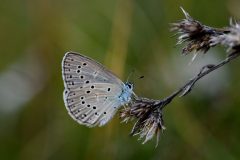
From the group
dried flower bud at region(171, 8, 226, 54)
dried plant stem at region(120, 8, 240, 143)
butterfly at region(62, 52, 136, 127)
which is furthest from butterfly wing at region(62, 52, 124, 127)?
dried flower bud at region(171, 8, 226, 54)

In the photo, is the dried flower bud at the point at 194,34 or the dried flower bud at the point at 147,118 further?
the dried flower bud at the point at 147,118

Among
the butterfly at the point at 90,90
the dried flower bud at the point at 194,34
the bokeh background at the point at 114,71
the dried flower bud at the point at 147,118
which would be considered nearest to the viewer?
the dried flower bud at the point at 194,34

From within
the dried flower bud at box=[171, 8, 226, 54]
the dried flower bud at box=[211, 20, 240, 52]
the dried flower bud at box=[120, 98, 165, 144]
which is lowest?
the dried flower bud at box=[120, 98, 165, 144]

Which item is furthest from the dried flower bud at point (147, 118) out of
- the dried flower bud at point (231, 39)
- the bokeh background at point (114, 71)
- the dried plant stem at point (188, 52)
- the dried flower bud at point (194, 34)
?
the bokeh background at point (114, 71)

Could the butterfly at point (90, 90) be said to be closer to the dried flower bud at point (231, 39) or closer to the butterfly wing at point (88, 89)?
the butterfly wing at point (88, 89)

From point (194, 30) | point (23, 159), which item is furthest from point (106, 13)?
point (194, 30)

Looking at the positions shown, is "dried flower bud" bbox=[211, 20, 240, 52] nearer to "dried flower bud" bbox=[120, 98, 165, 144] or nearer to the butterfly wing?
"dried flower bud" bbox=[120, 98, 165, 144]

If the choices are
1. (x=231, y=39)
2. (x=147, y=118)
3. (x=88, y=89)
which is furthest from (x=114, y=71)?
(x=231, y=39)

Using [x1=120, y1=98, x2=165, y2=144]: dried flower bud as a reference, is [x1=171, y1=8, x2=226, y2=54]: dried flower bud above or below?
above
